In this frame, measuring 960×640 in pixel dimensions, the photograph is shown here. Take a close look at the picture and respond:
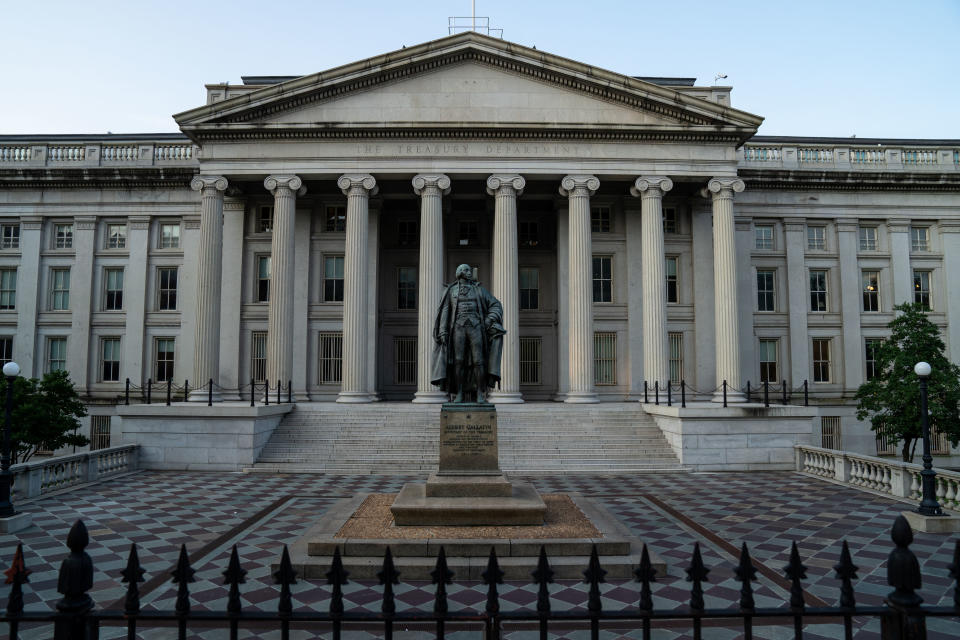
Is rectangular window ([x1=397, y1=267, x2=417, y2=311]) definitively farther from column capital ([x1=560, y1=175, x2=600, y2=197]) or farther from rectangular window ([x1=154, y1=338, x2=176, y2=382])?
rectangular window ([x1=154, y1=338, x2=176, y2=382])

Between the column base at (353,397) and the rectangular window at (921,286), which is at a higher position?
the rectangular window at (921,286)

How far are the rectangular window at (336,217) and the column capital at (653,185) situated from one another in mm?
14578

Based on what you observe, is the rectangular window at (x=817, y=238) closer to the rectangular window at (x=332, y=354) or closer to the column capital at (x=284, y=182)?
the rectangular window at (x=332, y=354)

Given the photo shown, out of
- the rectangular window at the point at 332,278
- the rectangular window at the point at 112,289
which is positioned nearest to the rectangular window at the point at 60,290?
the rectangular window at the point at 112,289

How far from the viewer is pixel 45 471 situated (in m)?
15.4

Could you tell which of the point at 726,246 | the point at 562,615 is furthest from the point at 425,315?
the point at 562,615

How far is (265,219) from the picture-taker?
30.9 meters

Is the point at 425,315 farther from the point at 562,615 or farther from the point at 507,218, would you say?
the point at 562,615

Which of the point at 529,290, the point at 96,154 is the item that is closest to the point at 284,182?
the point at 529,290

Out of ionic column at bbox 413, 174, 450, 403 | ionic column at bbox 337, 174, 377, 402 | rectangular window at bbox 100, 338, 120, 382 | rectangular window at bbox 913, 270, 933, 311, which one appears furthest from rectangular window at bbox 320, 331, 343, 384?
rectangular window at bbox 913, 270, 933, 311

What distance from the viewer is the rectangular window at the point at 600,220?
31422 mm

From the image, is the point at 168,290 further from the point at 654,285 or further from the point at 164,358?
the point at 654,285

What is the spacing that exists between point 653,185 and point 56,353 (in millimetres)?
31555

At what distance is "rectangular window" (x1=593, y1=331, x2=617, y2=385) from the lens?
100ft
